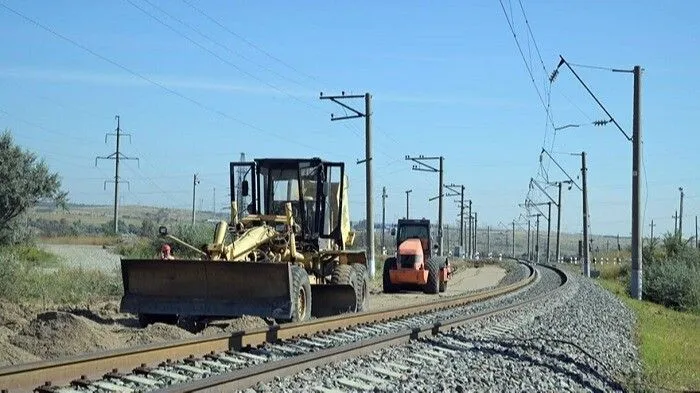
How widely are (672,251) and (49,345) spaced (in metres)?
60.7

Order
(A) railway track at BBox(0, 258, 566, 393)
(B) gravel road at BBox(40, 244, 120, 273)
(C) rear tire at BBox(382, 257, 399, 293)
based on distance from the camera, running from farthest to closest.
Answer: (B) gravel road at BBox(40, 244, 120, 273) → (C) rear tire at BBox(382, 257, 399, 293) → (A) railway track at BBox(0, 258, 566, 393)

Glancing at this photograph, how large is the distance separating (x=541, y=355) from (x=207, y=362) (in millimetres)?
5487

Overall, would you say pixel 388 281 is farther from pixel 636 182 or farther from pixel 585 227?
pixel 585 227

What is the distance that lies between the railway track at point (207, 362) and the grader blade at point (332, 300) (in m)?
3.49

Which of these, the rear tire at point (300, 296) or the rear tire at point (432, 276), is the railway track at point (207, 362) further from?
the rear tire at point (432, 276)

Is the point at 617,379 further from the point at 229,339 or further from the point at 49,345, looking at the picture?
the point at 49,345

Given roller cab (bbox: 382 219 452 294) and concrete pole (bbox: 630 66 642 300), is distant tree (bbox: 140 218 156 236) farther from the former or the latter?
concrete pole (bbox: 630 66 642 300)

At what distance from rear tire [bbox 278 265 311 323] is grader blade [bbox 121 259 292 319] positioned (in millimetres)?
398

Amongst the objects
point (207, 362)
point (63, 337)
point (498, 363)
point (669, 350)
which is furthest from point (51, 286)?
point (498, 363)

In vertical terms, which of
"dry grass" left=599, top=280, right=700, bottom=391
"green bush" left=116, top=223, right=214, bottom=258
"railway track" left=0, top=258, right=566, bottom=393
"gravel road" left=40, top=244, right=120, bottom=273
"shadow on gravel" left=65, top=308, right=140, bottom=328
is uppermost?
"green bush" left=116, top=223, right=214, bottom=258

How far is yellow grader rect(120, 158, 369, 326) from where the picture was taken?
18.3 meters

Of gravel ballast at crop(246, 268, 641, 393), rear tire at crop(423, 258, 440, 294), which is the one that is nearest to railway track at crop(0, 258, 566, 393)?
gravel ballast at crop(246, 268, 641, 393)

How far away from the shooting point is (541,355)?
15.8 metres

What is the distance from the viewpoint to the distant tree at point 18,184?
44.4 metres
